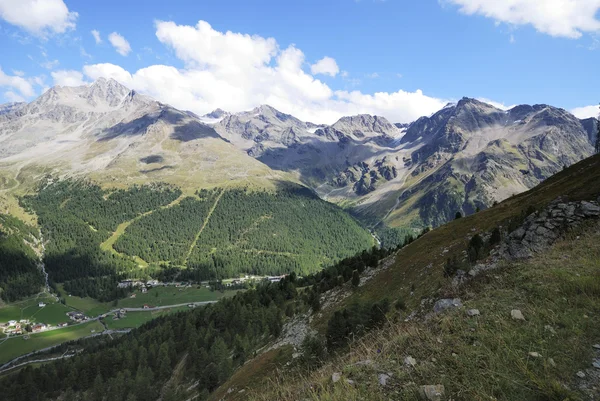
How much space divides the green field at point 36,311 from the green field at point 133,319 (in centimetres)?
2527

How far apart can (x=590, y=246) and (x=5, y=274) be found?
875 feet

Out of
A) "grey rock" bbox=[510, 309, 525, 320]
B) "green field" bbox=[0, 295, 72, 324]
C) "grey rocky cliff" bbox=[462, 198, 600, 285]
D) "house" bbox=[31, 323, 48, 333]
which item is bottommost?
"grey rocky cliff" bbox=[462, 198, 600, 285]

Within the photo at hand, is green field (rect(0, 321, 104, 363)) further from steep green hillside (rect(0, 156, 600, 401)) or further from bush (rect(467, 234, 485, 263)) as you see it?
bush (rect(467, 234, 485, 263))

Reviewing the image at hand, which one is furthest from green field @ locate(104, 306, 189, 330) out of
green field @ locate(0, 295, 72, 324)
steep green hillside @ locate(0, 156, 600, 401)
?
steep green hillside @ locate(0, 156, 600, 401)

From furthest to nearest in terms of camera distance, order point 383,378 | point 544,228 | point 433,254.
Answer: point 433,254 → point 544,228 → point 383,378

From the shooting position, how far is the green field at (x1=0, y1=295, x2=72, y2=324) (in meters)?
160

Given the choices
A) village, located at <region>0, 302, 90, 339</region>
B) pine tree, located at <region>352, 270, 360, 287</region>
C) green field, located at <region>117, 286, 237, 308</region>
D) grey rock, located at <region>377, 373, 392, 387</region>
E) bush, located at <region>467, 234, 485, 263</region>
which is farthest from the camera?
green field, located at <region>117, 286, 237, 308</region>

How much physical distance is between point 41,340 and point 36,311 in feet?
133

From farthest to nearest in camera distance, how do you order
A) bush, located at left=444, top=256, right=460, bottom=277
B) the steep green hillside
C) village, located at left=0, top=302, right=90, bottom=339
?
village, located at left=0, top=302, right=90, bottom=339 < bush, located at left=444, top=256, right=460, bottom=277 < the steep green hillside

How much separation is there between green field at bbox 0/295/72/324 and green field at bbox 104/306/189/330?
25.3 meters

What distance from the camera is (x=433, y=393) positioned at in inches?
278

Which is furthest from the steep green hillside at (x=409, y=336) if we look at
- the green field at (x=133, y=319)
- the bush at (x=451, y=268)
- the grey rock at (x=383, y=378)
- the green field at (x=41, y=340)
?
the green field at (x=133, y=319)

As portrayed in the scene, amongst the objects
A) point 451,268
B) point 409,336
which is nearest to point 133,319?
point 451,268

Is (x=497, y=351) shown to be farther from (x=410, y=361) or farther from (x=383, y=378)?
(x=383, y=378)
